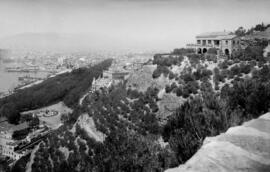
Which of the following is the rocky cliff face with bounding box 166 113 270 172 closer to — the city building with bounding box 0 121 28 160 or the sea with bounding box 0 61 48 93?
the city building with bounding box 0 121 28 160

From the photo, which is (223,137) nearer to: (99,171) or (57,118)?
(99,171)

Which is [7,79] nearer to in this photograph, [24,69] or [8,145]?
[24,69]

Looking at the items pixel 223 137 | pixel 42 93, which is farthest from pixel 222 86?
pixel 42 93

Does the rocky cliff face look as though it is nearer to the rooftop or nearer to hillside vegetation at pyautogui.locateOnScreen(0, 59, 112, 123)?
the rooftop

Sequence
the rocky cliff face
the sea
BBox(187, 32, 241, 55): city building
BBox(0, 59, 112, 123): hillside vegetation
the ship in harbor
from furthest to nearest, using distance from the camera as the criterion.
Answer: the ship in harbor
the sea
BBox(0, 59, 112, 123): hillside vegetation
BBox(187, 32, 241, 55): city building
the rocky cliff face

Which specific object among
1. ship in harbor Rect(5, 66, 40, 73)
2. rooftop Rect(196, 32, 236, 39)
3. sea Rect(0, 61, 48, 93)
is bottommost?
sea Rect(0, 61, 48, 93)

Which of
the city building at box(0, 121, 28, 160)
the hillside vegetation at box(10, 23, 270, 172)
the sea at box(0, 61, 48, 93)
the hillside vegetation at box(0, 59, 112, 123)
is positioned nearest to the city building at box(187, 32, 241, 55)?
the hillside vegetation at box(10, 23, 270, 172)

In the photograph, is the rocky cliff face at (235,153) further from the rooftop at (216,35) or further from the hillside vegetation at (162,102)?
the rooftop at (216,35)

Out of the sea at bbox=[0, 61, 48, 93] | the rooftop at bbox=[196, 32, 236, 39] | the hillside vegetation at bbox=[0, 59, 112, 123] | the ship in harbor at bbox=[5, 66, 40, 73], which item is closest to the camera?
the rooftop at bbox=[196, 32, 236, 39]

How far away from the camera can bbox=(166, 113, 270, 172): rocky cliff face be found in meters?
2.61

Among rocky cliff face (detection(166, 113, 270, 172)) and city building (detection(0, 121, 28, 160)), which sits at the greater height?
rocky cliff face (detection(166, 113, 270, 172))

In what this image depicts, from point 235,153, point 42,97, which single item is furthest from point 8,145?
point 235,153

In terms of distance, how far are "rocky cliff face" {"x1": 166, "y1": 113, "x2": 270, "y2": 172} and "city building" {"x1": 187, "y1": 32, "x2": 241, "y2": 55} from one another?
12676 mm

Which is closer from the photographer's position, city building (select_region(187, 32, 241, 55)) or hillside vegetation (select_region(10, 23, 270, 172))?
hillside vegetation (select_region(10, 23, 270, 172))
